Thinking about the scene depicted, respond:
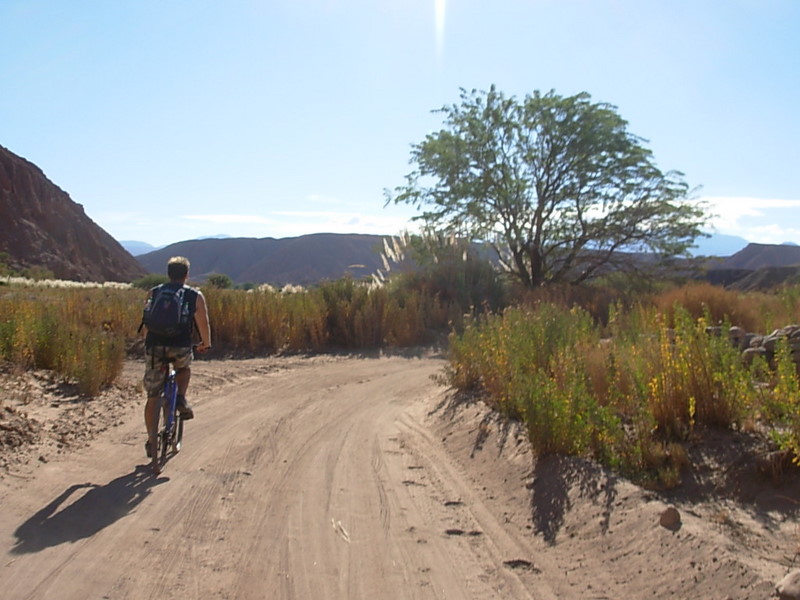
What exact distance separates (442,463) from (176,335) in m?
3.03

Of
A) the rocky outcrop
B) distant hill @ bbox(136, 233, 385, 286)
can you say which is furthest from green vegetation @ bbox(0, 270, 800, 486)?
distant hill @ bbox(136, 233, 385, 286)

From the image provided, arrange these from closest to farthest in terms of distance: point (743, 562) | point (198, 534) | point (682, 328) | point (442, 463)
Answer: point (743, 562), point (198, 534), point (682, 328), point (442, 463)

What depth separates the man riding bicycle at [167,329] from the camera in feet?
23.4

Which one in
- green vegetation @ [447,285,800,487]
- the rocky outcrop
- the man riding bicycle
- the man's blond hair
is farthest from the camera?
the rocky outcrop

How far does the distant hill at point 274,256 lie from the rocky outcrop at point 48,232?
19624 mm

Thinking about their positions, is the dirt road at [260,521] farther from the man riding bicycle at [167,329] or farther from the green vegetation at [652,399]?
the green vegetation at [652,399]

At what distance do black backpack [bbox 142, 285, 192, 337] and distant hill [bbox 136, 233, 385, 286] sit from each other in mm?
85776

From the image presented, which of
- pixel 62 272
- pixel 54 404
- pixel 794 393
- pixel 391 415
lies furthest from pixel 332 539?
pixel 62 272

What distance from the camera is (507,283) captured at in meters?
27.5

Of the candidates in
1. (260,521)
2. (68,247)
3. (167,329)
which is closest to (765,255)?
(68,247)

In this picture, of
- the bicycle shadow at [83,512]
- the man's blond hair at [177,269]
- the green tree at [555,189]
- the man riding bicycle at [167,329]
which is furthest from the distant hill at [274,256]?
the bicycle shadow at [83,512]

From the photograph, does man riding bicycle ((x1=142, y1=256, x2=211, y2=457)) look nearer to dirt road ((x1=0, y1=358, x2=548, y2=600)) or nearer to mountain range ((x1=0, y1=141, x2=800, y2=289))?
dirt road ((x1=0, y1=358, x2=548, y2=600))

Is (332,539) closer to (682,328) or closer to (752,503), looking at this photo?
(752,503)

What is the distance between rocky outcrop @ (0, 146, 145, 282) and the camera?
217ft
